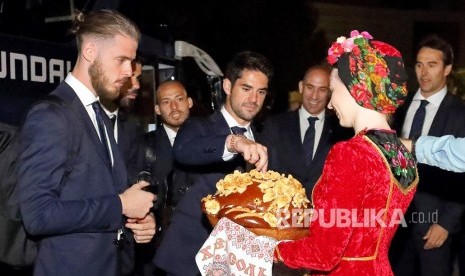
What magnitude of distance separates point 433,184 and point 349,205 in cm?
279

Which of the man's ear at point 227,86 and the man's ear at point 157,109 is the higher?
the man's ear at point 227,86

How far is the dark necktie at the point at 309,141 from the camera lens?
16.5ft

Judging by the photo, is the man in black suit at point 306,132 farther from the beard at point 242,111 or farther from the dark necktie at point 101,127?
the dark necktie at point 101,127

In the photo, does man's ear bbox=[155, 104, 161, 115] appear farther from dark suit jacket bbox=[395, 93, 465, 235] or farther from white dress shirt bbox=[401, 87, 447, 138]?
dark suit jacket bbox=[395, 93, 465, 235]

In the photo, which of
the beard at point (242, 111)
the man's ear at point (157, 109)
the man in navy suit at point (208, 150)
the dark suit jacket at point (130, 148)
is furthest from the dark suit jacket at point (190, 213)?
the man's ear at point (157, 109)

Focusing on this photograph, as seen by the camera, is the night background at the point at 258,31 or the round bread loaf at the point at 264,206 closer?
the round bread loaf at the point at 264,206

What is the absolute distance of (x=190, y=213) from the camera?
12.5ft

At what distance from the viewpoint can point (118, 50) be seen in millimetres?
2918

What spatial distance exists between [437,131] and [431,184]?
45 cm

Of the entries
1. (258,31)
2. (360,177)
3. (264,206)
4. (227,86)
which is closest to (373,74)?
(360,177)

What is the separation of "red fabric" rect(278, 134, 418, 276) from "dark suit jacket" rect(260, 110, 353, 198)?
6.40 ft

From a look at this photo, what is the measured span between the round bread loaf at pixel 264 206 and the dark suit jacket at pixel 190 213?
780 millimetres

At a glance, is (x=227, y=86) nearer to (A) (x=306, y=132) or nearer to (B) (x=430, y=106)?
(A) (x=306, y=132)

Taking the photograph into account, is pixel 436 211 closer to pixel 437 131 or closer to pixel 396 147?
pixel 437 131
